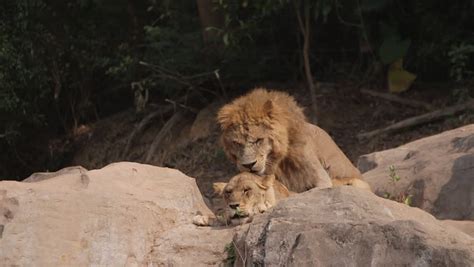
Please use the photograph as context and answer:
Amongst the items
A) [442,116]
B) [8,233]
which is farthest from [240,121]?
[442,116]

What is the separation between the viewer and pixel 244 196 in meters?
7.13

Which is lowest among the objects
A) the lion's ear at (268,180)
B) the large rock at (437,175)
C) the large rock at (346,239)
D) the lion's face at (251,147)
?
the large rock at (437,175)

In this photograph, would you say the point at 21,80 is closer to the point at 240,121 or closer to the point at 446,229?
the point at 240,121

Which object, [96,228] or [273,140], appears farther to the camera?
[273,140]

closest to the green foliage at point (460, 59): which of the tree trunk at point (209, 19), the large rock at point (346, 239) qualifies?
the tree trunk at point (209, 19)

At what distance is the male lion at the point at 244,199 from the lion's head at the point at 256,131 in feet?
1.73

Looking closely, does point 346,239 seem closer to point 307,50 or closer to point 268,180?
point 268,180

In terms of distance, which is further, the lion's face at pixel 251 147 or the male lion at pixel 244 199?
the lion's face at pixel 251 147

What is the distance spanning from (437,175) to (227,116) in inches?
86.0

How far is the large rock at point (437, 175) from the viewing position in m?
8.37

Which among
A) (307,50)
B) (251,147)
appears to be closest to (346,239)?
(251,147)

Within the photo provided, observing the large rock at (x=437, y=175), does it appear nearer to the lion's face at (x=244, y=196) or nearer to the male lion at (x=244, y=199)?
the male lion at (x=244, y=199)

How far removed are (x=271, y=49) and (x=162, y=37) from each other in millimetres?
1935

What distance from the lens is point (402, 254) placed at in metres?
5.83
